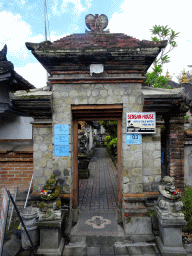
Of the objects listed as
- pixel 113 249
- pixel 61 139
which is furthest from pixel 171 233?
pixel 61 139

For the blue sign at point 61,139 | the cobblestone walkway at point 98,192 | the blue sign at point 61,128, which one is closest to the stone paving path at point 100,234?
the cobblestone walkway at point 98,192

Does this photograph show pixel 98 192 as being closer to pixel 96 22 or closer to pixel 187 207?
pixel 187 207

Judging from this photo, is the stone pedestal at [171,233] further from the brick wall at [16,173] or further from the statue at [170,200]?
the brick wall at [16,173]

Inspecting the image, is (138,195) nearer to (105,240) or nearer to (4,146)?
(105,240)

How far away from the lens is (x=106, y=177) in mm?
10211

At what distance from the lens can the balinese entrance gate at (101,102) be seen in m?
4.24

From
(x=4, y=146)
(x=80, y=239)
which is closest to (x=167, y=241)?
(x=80, y=239)

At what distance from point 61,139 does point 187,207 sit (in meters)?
3.72

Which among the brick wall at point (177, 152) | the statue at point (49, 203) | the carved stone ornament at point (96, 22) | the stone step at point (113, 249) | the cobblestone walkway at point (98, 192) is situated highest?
the carved stone ornament at point (96, 22)

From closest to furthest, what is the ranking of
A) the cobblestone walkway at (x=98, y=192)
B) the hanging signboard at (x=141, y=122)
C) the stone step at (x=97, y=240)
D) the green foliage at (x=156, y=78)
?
1. the stone step at (x=97, y=240)
2. the hanging signboard at (x=141, y=122)
3. the cobblestone walkway at (x=98, y=192)
4. the green foliage at (x=156, y=78)

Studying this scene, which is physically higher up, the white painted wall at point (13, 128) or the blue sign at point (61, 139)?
the white painted wall at point (13, 128)

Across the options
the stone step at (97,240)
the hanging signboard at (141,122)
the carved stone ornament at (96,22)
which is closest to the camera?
the stone step at (97,240)

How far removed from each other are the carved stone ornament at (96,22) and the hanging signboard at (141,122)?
105 inches

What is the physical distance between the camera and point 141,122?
446 centimetres
